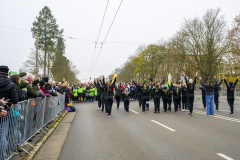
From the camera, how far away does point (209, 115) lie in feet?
40.8

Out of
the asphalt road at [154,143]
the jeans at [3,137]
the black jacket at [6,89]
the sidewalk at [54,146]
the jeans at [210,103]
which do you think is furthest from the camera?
the jeans at [210,103]

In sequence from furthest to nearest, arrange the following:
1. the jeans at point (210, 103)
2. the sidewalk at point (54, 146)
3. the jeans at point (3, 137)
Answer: the jeans at point (210, 103) < the sidewalk at point (54, 146) < the jeans at point (3, 137)

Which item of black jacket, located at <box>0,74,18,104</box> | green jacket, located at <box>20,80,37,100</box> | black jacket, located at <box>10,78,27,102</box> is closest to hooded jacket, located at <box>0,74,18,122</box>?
black jacket, located at <box>0,74,18,104</box>

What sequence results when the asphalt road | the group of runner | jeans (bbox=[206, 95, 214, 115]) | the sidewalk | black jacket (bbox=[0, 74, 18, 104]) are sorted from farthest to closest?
the group of runner < jeans (bbox=[206, 95, 214, 115]) < the sidewalk < the asphalt road < black jacket (bbox=[0, 74, 18, 104])

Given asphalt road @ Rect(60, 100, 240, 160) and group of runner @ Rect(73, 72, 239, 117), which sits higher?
group of runner @ Rect(73, 72, 239, 117)

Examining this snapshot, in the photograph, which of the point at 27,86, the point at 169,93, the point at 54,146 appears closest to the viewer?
the point at 27,86

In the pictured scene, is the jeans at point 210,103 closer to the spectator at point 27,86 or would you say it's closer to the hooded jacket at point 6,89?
the spectator at point 27,86

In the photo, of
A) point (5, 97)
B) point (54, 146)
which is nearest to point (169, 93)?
point (54, 146)

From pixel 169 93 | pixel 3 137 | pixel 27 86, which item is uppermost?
pixel 27 86

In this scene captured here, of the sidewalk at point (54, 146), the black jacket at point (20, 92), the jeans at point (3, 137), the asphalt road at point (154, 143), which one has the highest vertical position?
the black jacket at point (20, 92)

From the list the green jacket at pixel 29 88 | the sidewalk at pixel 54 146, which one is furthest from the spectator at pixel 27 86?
the sidewalk at pixel 54 146

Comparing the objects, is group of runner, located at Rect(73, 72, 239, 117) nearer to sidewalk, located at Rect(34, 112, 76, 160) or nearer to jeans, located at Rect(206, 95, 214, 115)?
jeans, located at Rect(206, 95, 214, 115)

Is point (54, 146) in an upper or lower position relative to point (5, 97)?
lower

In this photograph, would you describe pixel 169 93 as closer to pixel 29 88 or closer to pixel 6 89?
pixel 29 88
